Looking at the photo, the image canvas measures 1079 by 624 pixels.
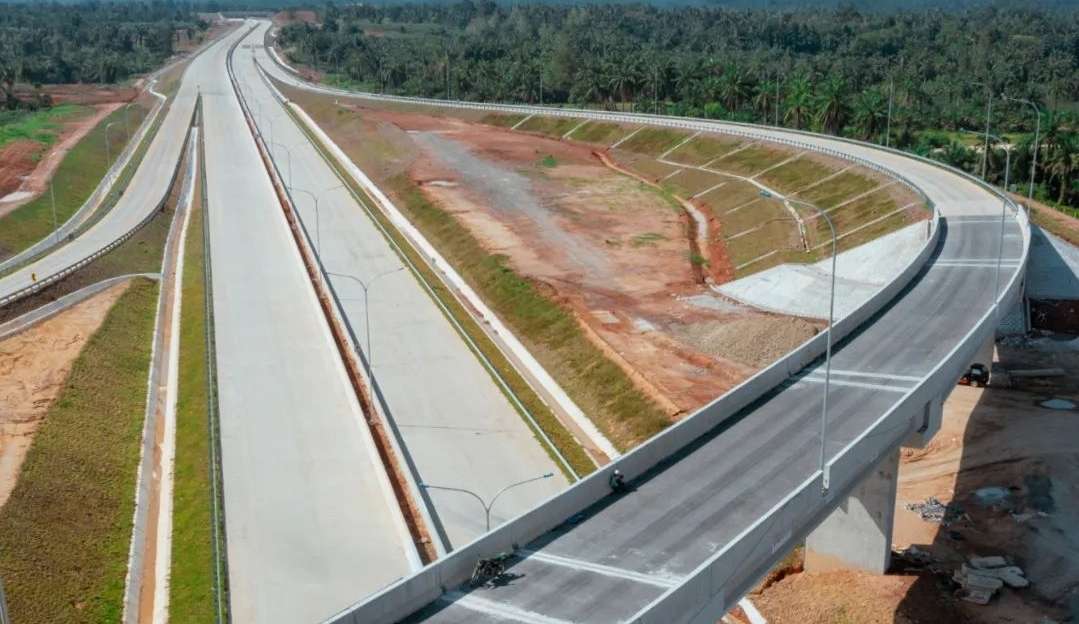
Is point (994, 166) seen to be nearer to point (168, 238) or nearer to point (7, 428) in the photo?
point (168, 238)

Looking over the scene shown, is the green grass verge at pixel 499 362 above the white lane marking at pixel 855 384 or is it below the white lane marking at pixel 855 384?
below

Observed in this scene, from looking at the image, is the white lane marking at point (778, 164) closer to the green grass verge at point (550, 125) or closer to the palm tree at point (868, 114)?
the palm tree at point (868, 114)

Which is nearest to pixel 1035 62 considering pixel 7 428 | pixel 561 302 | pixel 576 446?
pixel 561 302

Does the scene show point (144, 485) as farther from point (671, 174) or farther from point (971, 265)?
point (671, 174)

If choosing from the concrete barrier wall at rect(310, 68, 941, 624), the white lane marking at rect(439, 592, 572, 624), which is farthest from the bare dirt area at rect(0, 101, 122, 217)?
the white lane marking at rect(439, 592, 572, 624)

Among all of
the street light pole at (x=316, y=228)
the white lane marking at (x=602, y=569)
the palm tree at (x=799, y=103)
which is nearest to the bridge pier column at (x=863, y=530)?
the white lane marking at (x=602, y=569)

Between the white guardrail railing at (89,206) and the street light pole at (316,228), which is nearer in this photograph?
the white guardrail railing at (89,206)
